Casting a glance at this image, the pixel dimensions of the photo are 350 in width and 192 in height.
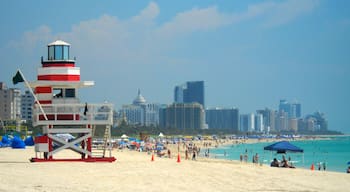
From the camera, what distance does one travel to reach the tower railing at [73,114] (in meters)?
23.0

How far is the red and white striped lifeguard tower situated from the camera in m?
23.0

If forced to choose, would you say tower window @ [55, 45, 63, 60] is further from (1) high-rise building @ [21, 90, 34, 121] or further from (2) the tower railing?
(1) high-rise building @ [21, 90, 34, 121]

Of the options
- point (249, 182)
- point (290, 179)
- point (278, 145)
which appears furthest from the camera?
point (278, 145)

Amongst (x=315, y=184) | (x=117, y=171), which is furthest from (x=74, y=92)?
(x=315, y=184)

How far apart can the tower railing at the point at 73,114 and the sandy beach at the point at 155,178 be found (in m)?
2.02

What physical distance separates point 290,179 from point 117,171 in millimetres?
5411

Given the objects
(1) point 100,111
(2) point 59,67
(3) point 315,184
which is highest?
(2) point 59,67

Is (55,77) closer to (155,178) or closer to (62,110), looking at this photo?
(62,110)

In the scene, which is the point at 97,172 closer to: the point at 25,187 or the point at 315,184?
the point at 25,187

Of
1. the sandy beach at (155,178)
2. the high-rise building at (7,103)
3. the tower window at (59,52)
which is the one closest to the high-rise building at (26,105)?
the high-rise building at (7,103)

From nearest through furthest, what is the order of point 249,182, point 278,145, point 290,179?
1. point 249,182
2. point 290,179
3. point 278,145

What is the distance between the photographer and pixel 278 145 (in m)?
30.2

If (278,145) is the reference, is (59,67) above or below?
above

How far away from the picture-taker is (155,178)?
17.6 meters
